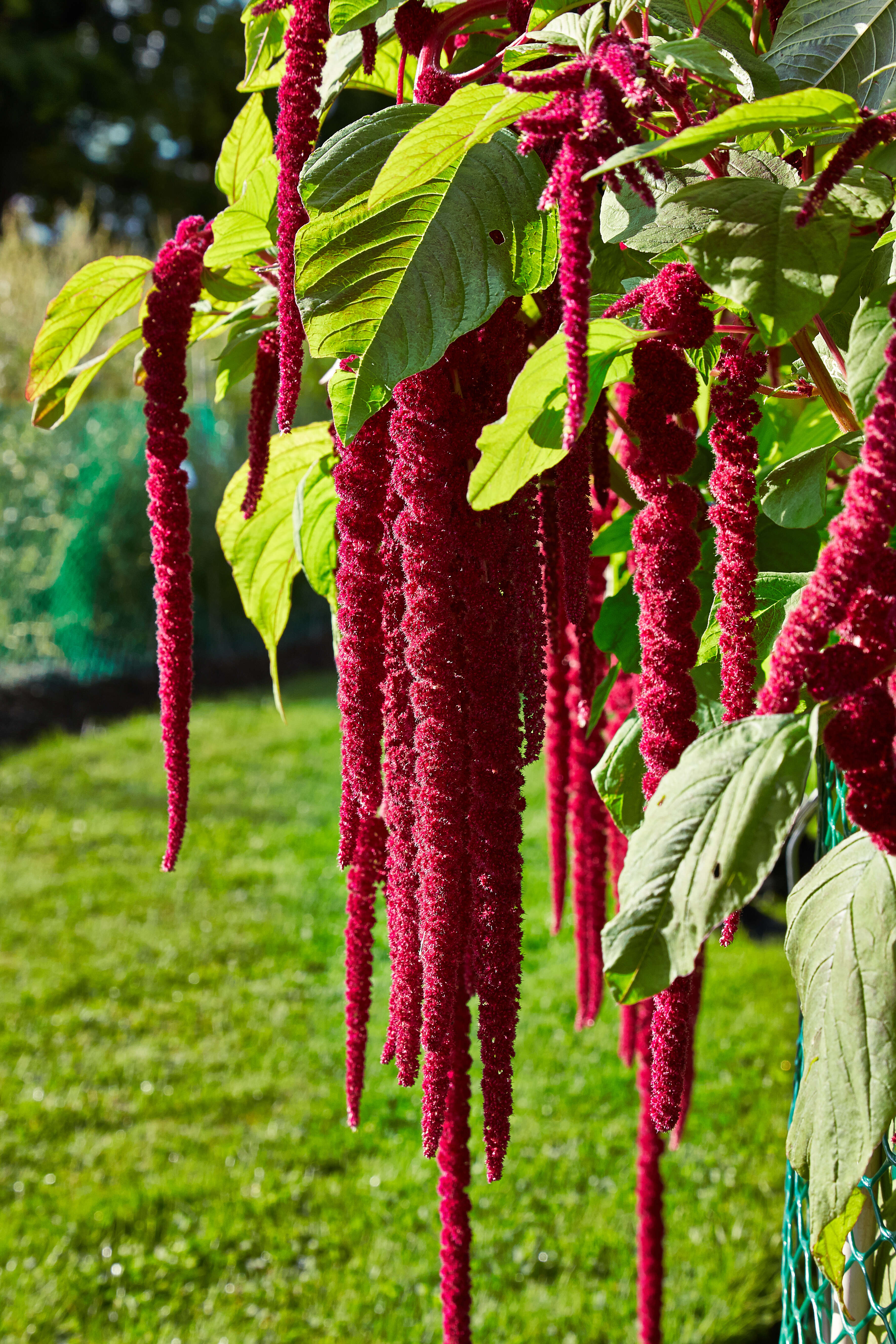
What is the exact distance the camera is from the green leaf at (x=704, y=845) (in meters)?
0.53

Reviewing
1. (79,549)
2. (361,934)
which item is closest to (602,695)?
(361,934)

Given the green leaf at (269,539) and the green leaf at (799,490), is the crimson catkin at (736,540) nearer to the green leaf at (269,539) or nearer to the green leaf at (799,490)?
the green leaf at (799,490)

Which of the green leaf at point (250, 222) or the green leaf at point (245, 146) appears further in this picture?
the green leaf at point (245, 146)

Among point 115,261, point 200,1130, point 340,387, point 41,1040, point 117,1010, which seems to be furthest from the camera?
point 117,1010

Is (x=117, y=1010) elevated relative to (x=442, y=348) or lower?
lower

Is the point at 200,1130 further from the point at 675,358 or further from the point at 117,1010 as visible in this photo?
the point at 675,358

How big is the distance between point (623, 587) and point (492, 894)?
45 cm

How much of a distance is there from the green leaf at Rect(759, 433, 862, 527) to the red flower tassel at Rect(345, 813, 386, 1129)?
0.35m

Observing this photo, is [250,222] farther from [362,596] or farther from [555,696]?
[555,696]

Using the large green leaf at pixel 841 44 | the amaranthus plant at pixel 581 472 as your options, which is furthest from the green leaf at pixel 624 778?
the large green leaf at pixel 841 44

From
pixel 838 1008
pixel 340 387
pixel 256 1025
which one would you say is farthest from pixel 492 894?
pixel 256 1025

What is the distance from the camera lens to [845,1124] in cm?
58

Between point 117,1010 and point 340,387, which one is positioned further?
point 117,1010

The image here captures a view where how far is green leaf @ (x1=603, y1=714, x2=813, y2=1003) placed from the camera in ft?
1.75
